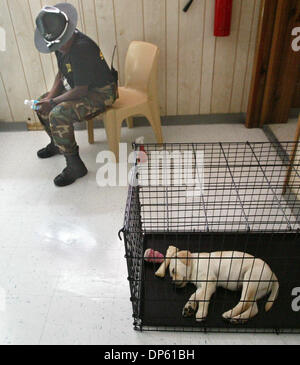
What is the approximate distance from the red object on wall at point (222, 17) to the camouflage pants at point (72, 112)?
0.92 meters

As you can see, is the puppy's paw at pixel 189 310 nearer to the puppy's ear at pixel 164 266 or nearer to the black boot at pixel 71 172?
the puppy's ear at pixel 164 266

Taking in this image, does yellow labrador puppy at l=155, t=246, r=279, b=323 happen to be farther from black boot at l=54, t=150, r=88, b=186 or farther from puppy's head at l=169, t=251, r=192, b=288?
black boot at l=54, t=150, r=88, b=186

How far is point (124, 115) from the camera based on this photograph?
101 inches

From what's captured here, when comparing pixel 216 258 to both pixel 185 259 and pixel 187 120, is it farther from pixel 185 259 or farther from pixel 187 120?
pixel 187 120

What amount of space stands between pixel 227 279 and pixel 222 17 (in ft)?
6.46

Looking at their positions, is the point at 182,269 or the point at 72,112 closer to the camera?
the point at 182,269

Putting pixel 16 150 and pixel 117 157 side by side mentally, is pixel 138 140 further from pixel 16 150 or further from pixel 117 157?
pixel 16 150

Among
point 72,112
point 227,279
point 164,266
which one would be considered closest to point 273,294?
point 227,279

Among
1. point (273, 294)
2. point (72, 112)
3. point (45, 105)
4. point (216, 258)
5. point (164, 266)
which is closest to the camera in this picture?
point (216, 258)

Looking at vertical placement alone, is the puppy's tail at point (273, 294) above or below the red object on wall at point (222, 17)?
below

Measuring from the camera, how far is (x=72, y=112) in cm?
239

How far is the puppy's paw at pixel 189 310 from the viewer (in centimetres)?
149

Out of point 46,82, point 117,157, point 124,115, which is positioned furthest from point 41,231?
point 46,82

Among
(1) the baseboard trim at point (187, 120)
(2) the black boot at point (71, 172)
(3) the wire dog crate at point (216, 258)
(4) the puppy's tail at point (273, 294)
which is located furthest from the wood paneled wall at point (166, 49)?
(4) the puppy's tail at point (273, 294)
